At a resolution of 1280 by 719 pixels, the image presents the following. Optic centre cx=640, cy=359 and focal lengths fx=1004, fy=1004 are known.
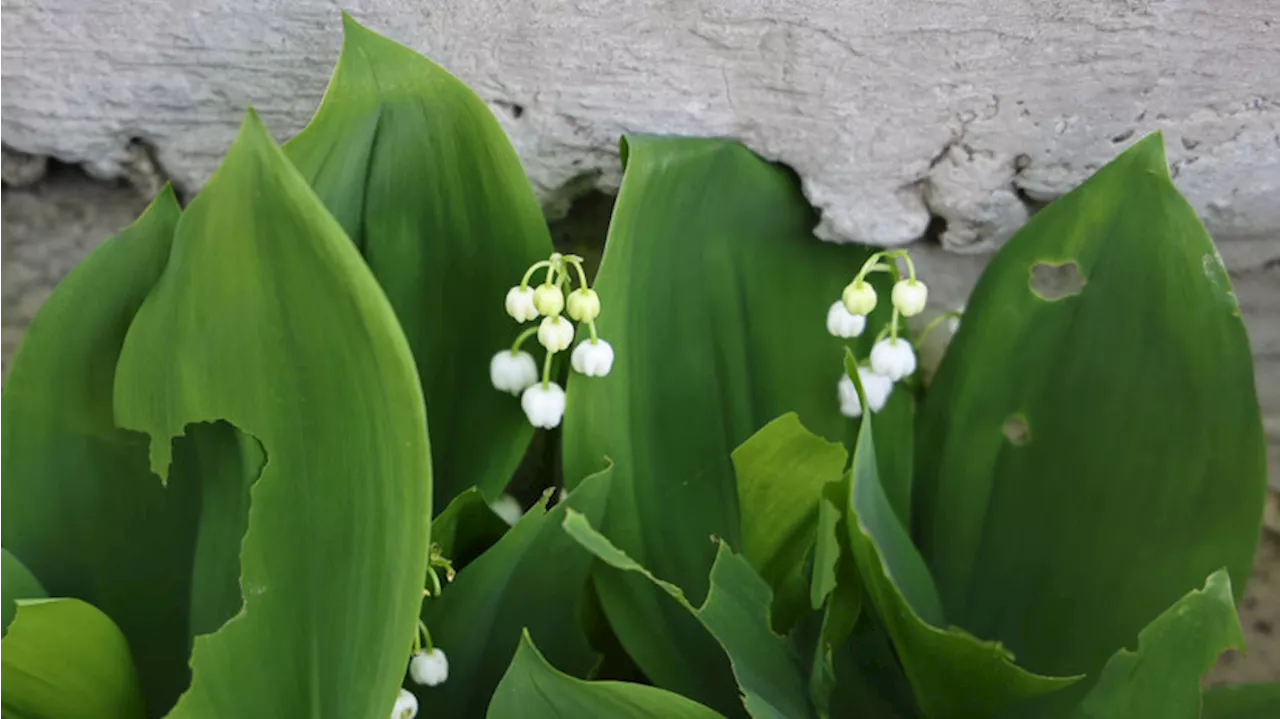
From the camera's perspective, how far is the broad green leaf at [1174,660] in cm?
41

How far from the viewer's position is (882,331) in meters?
0.59

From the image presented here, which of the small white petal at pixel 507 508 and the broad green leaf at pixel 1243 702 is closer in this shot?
the broad green leaf at pixel 1243 702

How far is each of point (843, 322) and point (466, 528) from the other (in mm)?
248

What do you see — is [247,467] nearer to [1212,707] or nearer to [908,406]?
[908,406]

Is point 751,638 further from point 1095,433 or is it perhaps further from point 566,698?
point 1095,433

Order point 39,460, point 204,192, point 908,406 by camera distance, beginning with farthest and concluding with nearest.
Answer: point 908,406
point 39,460
point 204,192

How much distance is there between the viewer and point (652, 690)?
457mm

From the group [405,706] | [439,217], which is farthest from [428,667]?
[439,217]

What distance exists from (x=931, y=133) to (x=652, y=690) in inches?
14.7

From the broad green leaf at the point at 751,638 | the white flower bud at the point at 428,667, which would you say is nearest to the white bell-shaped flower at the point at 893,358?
the broad green leaf at the point at 751,638

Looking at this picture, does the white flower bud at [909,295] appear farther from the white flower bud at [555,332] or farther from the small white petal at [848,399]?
the white flower bud at [555,332]

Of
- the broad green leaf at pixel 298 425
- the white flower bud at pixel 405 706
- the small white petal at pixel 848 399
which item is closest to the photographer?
the broad green leaf at pixel 298 425

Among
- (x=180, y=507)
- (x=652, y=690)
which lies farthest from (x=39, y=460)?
(x=652, y=690)

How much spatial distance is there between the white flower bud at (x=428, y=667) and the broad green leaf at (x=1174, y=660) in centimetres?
32
